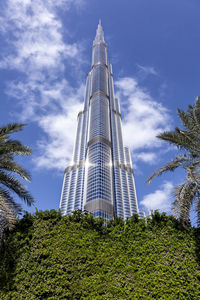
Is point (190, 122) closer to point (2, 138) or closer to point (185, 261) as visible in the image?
point (185, 261)

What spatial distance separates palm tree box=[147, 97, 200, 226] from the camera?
8680 mm

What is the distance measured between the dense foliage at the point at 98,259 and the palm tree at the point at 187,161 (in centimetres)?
74

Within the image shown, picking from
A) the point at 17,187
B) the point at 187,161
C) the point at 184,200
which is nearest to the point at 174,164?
the point at 187,161

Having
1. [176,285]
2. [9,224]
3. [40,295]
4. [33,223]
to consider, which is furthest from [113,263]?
[9,224]

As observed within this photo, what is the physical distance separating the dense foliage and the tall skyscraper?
278 feet

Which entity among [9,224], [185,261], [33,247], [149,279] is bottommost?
[149,279]

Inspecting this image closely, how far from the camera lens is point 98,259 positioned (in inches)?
322

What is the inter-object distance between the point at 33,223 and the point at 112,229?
354 cm

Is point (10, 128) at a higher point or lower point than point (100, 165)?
lower

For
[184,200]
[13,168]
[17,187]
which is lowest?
[184,200]

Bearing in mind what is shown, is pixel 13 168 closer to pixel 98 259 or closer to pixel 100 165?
pixel 98 259

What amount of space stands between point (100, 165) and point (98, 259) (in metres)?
102

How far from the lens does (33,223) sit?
8930 mm

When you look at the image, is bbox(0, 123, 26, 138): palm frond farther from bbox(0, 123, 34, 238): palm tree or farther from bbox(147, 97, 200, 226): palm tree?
bbox(147, 97, 200, 226): palm tree
